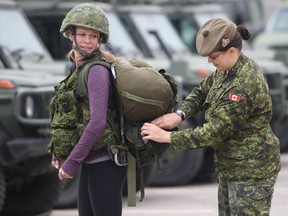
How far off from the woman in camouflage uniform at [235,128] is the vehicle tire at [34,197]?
14.3 feet

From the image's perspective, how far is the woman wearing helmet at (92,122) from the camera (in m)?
5.19

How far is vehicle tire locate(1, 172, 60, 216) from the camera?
955cm

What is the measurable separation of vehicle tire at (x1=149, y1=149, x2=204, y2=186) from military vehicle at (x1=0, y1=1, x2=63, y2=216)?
2.61 meters

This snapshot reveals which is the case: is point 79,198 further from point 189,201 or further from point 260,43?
point 260,43

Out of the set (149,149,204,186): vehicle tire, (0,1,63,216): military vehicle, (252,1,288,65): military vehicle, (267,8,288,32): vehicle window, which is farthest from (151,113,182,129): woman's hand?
(267,8,288,32): vehicle window

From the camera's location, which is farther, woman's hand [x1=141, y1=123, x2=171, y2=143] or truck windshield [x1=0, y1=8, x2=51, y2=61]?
truck windshield [x1=0, y1=8, x2=51, y2=61]

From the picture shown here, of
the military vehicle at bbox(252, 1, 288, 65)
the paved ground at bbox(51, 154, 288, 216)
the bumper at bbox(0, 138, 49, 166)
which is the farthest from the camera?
the military vehicle at bbox(252, 1, 288, 65)

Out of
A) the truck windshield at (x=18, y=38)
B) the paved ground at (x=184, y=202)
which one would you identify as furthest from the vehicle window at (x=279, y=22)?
the truck windshield at (x=18, y=38)

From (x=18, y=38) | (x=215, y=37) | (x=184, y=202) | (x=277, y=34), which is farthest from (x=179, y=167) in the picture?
(x=277, y=34)

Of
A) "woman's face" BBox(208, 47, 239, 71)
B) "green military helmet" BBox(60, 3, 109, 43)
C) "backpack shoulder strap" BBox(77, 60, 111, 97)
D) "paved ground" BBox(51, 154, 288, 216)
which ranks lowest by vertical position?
"paved ground" BBox(51, 154, 288, 216)

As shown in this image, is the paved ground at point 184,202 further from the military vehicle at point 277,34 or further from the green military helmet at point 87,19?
the military vehicle at point 277,34

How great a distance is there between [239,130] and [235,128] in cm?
5

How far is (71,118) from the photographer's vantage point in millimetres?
5340

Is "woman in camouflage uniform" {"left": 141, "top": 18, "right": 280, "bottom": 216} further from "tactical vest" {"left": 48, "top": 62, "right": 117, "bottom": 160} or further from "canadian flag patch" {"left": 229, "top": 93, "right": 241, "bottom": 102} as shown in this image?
"tactical vest" {"left": 48, "top": 62, "right": 117, "bottom": 160}
